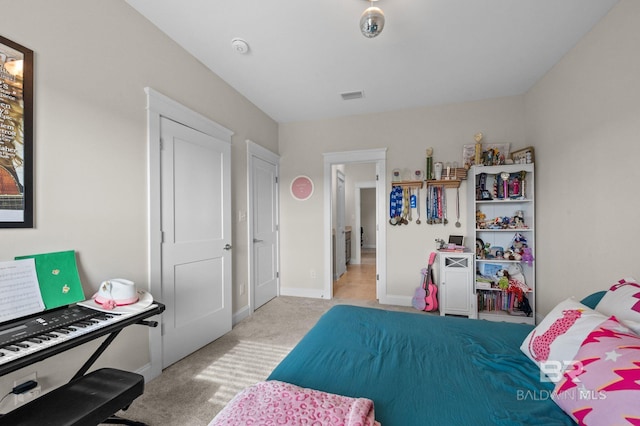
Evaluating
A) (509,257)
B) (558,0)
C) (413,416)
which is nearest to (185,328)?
(413,416)

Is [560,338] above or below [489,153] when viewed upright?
below

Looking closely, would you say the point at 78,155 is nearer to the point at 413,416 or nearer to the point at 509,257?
the point at 413,416

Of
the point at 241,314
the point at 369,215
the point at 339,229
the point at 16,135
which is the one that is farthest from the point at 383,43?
the point at 369,215

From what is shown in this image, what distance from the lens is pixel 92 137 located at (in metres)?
1.66

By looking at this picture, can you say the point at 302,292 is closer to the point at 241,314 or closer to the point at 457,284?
the point at 241,314

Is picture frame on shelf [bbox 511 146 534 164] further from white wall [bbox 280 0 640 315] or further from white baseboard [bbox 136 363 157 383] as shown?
white baseboard [bbox 136 363 157 383]

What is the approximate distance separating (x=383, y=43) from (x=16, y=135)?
2.55 metres

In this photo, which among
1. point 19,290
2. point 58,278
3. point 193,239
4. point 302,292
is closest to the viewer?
point 19,290

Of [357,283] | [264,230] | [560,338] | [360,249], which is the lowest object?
[357,283]

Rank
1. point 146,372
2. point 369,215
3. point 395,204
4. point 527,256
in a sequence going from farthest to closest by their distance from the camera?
point 369,215, point 395,204, point 527,256, point 146,372

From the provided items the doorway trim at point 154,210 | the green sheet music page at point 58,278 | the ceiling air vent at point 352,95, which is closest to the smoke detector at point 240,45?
the doorway trim at point 154,210

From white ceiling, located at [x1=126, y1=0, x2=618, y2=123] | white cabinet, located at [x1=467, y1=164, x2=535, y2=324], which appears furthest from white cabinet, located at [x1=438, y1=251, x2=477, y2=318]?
white ceiling, located at [x1=126, y1=0, x2=618, y2=123]

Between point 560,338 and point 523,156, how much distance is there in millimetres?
2667

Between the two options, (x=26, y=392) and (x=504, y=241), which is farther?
(x=504, y=241)
